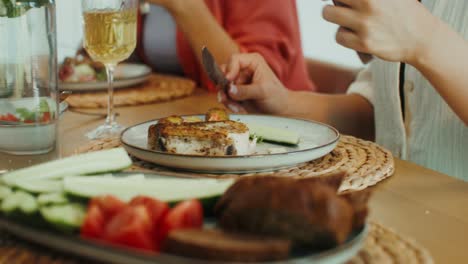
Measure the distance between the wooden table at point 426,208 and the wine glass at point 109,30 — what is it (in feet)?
0.75

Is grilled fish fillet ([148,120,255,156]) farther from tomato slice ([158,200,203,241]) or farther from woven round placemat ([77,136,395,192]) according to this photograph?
tomato slice ([158,200,203,241])

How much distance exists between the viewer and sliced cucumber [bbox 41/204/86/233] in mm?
602

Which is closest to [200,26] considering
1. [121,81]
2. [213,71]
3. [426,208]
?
[121,81]

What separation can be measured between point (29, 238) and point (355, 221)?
0.30m

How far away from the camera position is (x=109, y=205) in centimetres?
61

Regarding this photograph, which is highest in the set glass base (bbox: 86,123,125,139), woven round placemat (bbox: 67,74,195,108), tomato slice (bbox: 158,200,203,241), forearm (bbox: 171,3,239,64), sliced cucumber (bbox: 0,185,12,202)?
tomato slice (bbox: 158,200,203,241)

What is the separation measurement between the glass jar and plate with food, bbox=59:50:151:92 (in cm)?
65

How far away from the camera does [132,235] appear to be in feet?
1.86

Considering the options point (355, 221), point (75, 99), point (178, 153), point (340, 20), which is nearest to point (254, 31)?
point (75, 99)

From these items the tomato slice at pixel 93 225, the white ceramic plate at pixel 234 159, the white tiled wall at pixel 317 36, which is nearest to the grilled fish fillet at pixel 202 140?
the white ceramic plate at pixel 234 159

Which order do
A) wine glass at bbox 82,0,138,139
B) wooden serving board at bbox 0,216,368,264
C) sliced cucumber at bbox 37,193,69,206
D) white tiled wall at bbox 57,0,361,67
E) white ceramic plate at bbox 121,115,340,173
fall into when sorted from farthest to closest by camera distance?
white tiled wall at bbox 57,0,361,67
wine glass at bbox 82,0,138,139
white ceramic plate at bbox 121,115,340,173
sliced cucumber at bbox 37,193,69,206
wooden serving board at bbox 0,216,368,264

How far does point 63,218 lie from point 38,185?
0.09 meters

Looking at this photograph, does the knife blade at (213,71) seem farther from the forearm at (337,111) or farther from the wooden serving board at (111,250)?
the wooden serving board at (111,250)

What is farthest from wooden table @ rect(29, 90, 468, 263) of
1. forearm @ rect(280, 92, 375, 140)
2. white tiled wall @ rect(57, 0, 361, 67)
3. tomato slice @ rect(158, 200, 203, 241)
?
white tiled wall @ rect(57, 0, 361, 67)
